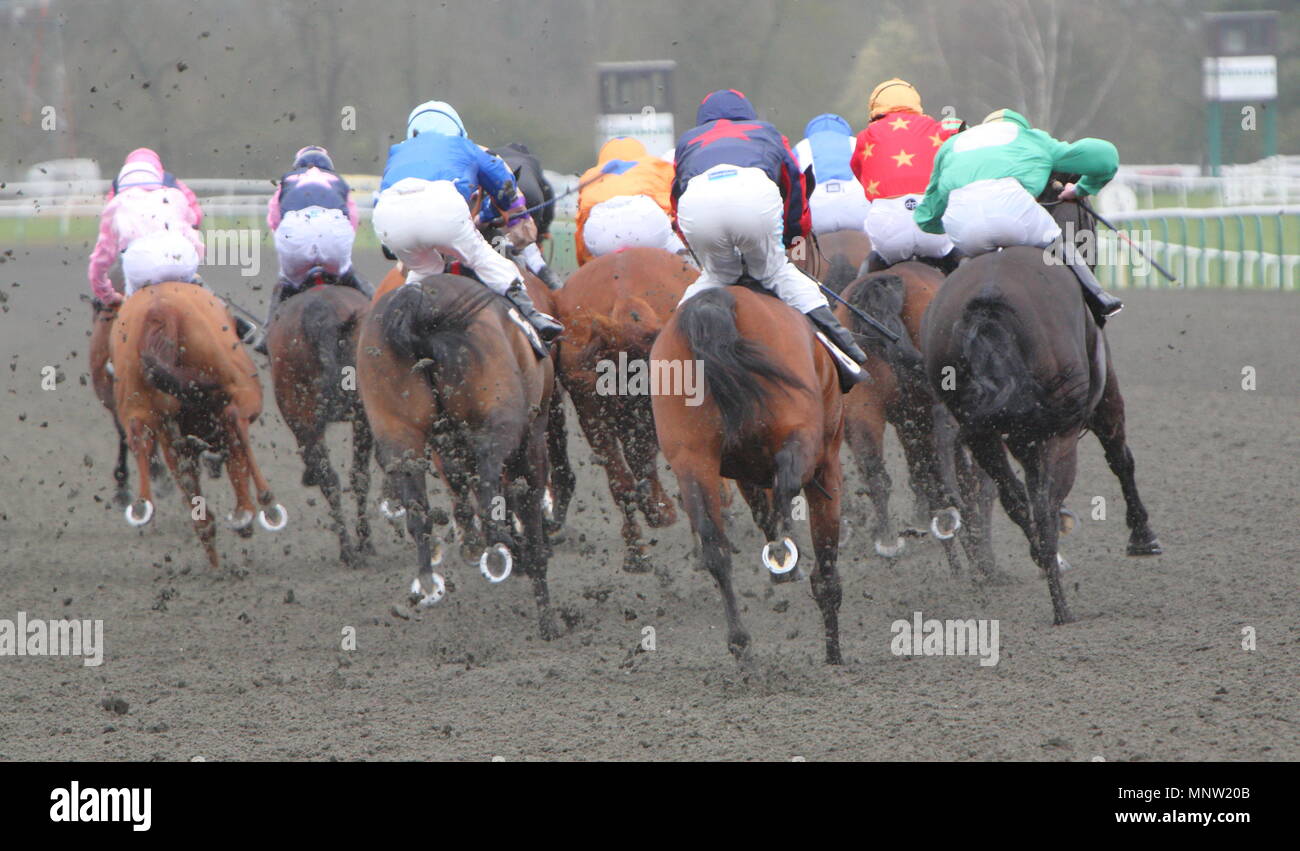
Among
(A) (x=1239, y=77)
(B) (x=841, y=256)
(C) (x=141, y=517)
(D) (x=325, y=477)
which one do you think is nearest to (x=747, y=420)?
(B) (x=841, y=256)

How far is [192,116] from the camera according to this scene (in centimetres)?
2267

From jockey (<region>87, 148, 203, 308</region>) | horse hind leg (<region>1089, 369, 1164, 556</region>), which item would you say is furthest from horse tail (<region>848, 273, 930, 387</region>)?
jockey (<region>87, 148, 203, 308</region>)

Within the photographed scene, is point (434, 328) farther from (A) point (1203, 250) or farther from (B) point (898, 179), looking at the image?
(A) point (1203, 250)

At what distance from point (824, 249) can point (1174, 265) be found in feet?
38.9

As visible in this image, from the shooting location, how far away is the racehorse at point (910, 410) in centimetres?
660

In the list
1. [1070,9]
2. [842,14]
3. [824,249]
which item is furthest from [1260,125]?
[824,249]

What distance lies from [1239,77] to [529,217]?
2761cm

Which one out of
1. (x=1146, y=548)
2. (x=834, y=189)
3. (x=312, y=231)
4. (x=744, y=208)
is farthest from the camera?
(x=834, y=189)

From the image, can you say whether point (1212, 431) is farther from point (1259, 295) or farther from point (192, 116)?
point (192, 116)

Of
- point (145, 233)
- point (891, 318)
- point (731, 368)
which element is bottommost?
point (731, 368)

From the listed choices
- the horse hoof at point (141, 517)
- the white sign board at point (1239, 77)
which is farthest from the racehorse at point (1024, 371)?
the white sign board at point (1239, 77)

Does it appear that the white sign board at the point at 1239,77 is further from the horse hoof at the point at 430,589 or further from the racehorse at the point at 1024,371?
the horse hoof at the point at 430,589

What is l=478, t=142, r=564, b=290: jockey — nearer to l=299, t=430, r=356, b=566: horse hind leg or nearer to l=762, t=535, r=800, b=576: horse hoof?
l=299, t=430, r=356, b=566: horse hind leg

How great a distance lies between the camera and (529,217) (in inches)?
295
